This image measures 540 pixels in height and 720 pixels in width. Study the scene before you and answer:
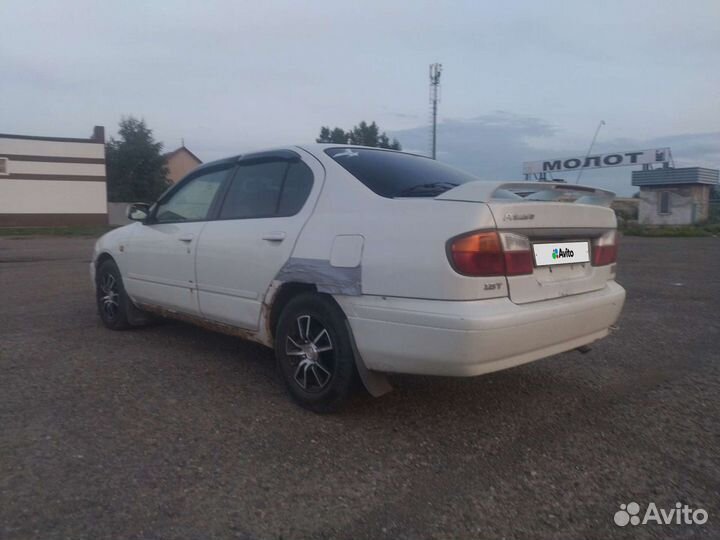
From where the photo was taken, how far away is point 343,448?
334cm

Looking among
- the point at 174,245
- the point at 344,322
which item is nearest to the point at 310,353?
the point at 344,322

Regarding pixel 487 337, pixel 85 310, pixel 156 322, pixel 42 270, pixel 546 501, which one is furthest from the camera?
pixel 42 270

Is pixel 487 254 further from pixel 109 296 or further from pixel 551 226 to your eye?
pixel 109 296

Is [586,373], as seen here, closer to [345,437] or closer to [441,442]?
[441,442]

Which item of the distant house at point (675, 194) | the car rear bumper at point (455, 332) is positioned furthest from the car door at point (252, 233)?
the distant house at point (675, 194)

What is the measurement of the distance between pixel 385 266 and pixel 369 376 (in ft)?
2.02

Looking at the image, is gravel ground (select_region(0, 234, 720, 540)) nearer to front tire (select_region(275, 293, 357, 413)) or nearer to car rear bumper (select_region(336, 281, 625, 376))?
front tire (select_region(275, 293, 357, 413))

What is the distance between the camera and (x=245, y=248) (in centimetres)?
425

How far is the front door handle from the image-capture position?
4008mm

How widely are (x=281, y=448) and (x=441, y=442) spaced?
0.84 metres

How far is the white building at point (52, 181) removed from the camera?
36.8 metres

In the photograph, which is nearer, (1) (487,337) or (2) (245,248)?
(1) (487,337)

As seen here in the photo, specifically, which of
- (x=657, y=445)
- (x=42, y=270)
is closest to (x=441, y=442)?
(x=657, y=445)

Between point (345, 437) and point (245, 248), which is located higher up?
point (245, 248)
